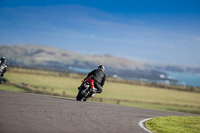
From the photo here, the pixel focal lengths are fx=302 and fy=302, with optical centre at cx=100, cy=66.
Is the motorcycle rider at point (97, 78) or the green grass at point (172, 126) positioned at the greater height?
the motorcycle rider at point (97, 78)

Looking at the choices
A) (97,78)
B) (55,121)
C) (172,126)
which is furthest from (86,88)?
(55,121)

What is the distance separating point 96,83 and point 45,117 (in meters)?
7.33

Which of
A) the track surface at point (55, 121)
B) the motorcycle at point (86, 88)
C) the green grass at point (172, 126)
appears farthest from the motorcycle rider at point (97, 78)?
the green grass at point (172, 126)

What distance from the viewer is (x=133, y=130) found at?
991 centimetres

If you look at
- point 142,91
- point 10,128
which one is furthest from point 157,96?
point 10,128

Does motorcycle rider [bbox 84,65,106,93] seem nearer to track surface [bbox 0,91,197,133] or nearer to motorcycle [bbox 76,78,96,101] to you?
motorcycle [bbox 76,78,96,101]

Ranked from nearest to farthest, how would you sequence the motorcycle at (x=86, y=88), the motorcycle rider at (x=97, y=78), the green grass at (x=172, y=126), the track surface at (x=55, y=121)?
the track surface at (x=55, y=121)
the green grass at (x=172, y=126)
the motorcycle at (x=86, y=88)
the motorcycle rider at (x=97, y=78)

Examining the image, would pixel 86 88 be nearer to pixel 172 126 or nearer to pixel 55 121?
pixel 172 126

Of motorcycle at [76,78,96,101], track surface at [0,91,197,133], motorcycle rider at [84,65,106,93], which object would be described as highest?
motorcycle rider at [84,65,106,93]

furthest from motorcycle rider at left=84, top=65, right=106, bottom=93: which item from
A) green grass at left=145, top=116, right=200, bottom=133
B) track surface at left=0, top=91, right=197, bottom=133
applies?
green grass at left=145, top=116, right=200, bottom=133

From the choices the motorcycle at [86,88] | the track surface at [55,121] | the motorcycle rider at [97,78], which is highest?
the motorcycle rider at [97,78]

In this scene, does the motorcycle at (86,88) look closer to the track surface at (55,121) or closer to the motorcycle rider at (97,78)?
the motorcycle rider at (97,78)

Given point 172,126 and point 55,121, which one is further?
point 172,126

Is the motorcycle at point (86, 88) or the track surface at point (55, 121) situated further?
the motorcycle at point (86, 88)
